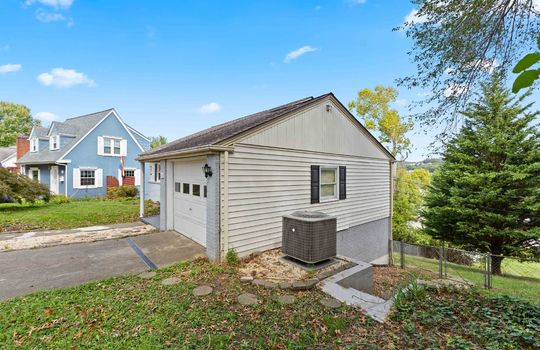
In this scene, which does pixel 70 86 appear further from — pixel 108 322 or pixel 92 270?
pixel 108 322

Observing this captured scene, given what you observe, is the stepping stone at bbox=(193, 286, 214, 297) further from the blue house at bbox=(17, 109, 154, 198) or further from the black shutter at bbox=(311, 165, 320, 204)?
the blue house at bbox=(17, 109, 154, 198)

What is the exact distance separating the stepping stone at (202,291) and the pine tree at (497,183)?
34.1 feet

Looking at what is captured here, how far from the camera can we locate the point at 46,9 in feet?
28.7

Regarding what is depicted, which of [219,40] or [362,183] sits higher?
[219,40]

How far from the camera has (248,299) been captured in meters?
3.72

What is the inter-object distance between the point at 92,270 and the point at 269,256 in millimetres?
3722

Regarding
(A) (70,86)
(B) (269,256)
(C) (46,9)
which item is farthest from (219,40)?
(A) (70,86)

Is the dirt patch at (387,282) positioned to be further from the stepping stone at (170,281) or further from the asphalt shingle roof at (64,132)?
the asphalt shingle roof at (64,132)

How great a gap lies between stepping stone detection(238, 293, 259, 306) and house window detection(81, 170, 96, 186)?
1742 centimetres

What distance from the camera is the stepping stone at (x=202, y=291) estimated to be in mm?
3835

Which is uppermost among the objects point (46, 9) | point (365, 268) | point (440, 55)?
point (46, 9)

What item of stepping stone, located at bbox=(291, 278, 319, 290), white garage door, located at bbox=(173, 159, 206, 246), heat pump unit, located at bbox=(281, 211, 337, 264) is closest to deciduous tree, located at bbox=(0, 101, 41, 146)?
white garage door, located at bbox=(173, 159, 206, 246)

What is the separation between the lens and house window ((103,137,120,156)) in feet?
56.9

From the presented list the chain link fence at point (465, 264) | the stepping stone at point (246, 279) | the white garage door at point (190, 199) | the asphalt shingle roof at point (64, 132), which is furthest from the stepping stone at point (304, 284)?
the asphalt shingle roof at point (64, 132)
